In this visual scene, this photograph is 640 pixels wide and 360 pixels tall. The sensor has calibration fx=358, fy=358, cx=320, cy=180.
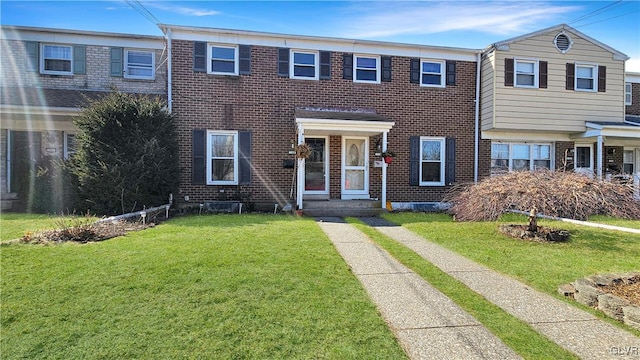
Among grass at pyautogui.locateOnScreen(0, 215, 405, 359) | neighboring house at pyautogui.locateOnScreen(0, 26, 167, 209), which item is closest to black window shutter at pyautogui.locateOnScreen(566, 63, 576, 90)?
grass at pyautogui.locateOnScreen(0, 215, 405, 359)

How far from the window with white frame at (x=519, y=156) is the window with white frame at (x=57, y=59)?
618 inches

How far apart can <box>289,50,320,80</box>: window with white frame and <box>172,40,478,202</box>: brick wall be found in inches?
9.7

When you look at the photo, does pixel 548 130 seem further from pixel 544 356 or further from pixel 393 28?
pixel 544 356

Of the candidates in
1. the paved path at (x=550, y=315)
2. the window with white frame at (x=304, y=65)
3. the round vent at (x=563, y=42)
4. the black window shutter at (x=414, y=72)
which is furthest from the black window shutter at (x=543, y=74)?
the paved path at (x=550, y=315)

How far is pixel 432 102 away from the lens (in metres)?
13.2

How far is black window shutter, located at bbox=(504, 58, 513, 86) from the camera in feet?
42.5

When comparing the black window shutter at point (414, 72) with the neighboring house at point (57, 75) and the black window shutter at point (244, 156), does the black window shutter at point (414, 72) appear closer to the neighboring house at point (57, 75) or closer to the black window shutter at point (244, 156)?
the black window shutter at point (244, 156)

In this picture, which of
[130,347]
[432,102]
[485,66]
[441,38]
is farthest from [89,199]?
[485,66]

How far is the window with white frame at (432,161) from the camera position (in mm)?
13273

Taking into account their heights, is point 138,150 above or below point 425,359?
above

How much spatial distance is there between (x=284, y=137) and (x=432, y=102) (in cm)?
562

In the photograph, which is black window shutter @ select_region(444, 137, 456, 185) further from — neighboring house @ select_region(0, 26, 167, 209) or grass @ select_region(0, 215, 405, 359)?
neighboring house @ select_region(0, 26, 167, 209)

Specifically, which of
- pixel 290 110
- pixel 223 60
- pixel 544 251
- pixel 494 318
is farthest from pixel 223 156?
pixel 494 318

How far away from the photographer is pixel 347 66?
12.7m
